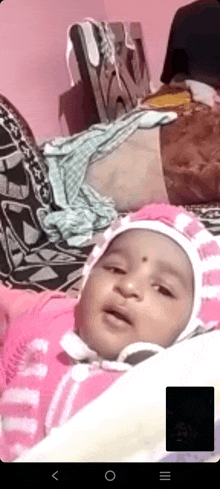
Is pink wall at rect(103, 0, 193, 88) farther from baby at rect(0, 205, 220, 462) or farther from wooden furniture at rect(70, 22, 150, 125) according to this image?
baby at rect(0, 205, 220, 462)

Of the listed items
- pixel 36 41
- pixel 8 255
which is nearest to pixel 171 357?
pixel 8 255

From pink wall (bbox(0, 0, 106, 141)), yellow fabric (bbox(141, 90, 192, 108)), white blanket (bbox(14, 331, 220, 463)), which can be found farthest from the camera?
yellow fabric (bbox(141, 90, 192, 108))

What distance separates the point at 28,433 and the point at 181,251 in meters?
0.19

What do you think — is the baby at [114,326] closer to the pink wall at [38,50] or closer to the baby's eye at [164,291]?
the baby's eye at [164,291]

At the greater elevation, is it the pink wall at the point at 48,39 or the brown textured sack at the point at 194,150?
the pink wall at the point at 48,39

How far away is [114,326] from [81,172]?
322 mm

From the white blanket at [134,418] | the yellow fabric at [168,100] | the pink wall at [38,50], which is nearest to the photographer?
the white blanket at [134,418]

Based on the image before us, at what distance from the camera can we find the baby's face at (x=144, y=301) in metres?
0.47

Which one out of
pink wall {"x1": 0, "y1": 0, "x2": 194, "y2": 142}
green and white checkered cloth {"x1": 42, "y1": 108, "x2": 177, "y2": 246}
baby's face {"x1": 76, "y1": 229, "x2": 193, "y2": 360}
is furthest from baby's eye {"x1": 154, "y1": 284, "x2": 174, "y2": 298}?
pink wall {"x1": 0, "y1": 0, "x2": 194, "y2": 142}

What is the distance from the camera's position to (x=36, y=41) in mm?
628

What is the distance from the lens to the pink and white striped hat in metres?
0.47

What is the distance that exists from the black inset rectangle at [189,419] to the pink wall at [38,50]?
13.0 inches
